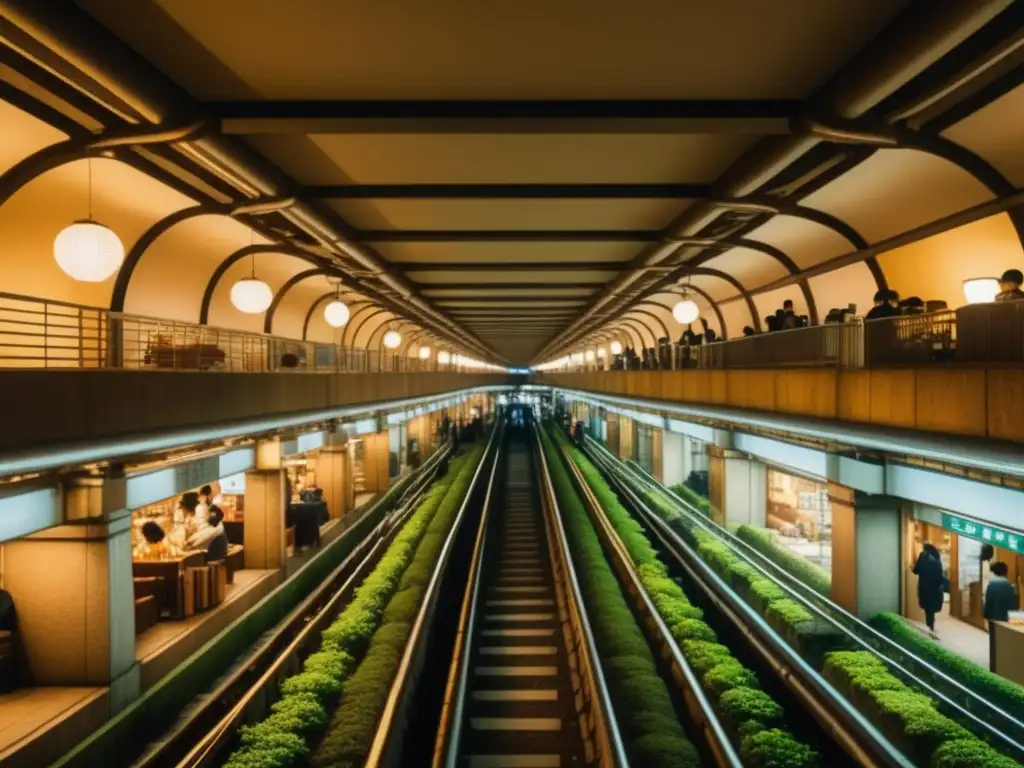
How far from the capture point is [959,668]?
8.11 metres

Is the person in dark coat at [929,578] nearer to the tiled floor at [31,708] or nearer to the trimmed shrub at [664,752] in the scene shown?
the trimmed shrub at [664,752]

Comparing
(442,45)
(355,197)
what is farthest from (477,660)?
(442,45)

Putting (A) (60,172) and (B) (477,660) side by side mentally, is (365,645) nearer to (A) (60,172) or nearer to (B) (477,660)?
(B) (477,660)

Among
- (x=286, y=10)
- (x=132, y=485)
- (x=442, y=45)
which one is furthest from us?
(x=132, y=485)

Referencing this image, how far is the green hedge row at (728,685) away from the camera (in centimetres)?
674

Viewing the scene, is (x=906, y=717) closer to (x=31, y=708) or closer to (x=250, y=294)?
(x=31, y=708)

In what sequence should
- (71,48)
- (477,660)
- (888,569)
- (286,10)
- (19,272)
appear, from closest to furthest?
(71,48)
(286,10)
(19,272)
(888,569)
(477,660)

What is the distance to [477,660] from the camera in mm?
11039

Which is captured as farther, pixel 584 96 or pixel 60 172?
pixel 60 172

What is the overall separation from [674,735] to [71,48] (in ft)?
24.9

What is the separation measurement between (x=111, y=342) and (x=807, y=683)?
28.6 feet

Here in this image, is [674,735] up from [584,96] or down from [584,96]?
down

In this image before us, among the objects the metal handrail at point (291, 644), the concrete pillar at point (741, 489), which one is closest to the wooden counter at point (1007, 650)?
the concrete pillar at point (741, 489)

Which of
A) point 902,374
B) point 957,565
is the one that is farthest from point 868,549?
point 902,374
